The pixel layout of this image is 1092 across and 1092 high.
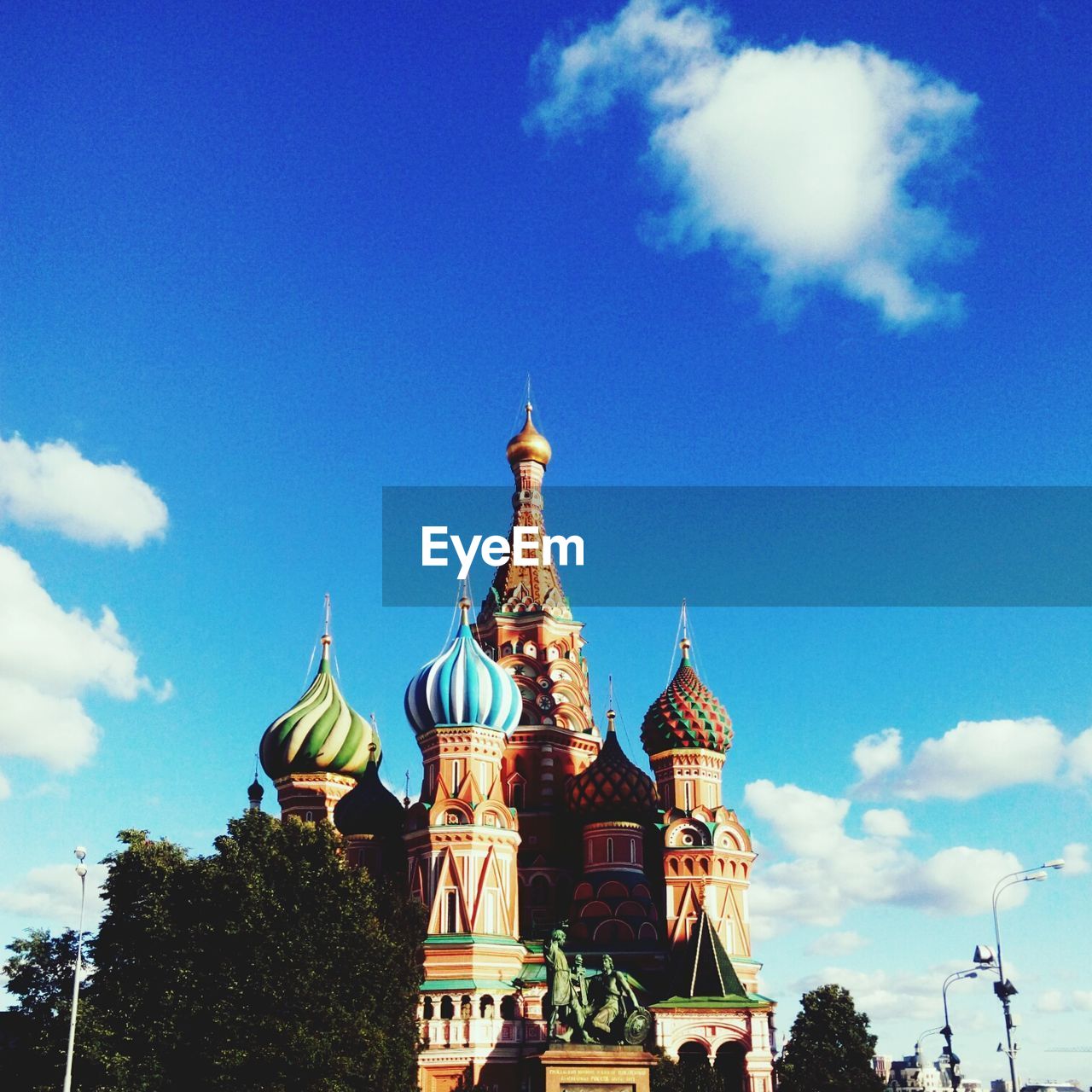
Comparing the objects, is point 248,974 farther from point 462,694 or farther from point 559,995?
point 462,694

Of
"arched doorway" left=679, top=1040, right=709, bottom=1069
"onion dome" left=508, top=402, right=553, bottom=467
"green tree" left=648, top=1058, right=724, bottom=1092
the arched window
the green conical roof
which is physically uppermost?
"onion dome" left=508, top=402, right=553, bottom=467

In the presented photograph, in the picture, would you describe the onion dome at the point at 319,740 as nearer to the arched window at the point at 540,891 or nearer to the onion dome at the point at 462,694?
the onion dome at the point at 462,694

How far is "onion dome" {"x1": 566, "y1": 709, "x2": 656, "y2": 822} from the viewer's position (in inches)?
2031

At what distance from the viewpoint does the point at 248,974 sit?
35906 millimetres

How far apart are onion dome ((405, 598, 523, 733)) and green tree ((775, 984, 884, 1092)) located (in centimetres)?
1722

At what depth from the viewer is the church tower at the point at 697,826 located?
A: 4966 cm

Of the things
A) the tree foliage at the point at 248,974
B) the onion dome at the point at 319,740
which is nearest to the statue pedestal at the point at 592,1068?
the tree foliage at the point at 248,974

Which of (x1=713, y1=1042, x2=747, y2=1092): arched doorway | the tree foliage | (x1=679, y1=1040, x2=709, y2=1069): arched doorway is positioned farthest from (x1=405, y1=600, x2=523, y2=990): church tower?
(x1=713, y1=1042, x2=747, y2=1092): arched doorway

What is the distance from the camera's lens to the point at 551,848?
53906mm

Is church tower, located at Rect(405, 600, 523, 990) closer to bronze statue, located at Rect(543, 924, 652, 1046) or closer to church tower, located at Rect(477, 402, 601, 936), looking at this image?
church tower, located at Rect(477, 402, 601, 936)

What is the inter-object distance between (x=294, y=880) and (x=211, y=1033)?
16.0 ft

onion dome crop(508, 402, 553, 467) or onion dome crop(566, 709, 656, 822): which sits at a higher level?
onion dome crop(508, 402, 553, 467)

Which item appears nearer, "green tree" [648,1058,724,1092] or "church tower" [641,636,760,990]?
"green tree" [648,1058,724,1092]

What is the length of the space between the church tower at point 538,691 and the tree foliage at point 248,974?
44.0 ft
